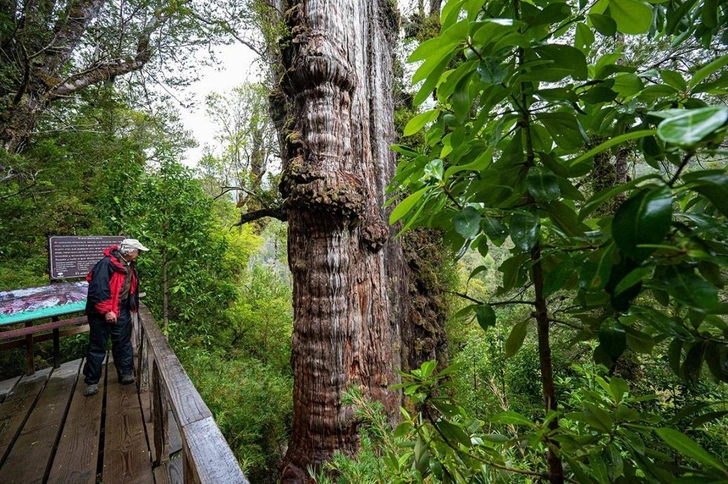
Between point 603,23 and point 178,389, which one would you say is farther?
point 178,389

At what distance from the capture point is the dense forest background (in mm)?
478

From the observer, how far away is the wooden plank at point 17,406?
99.5 inches

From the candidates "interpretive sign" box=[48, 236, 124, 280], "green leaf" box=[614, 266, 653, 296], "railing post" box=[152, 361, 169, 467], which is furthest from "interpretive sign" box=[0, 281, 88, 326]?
"green leaf" box=[614, 266, 653, 296]

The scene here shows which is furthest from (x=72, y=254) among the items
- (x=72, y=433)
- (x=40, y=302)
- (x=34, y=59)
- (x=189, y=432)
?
(x=189, y=432)

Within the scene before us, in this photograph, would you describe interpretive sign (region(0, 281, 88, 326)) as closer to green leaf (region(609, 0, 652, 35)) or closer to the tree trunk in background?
the tree trunk in background

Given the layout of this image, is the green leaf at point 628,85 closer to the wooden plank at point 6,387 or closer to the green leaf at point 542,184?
the green leaf at point 542,184

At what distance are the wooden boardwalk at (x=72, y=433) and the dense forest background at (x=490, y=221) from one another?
3.04 ft

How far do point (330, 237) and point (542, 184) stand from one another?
1900 millimetres

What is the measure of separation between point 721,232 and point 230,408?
465 centimetres

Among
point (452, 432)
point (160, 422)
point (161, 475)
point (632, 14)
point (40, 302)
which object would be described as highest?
point (632, 14)

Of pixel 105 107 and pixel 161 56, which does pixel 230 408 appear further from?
pixel 161 56

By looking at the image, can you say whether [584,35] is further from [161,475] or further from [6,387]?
[6,387]

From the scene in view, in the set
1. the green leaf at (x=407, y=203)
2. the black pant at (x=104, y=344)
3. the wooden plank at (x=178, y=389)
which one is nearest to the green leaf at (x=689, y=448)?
the green leaf at (x=407, y=203)

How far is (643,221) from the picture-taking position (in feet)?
1.07
